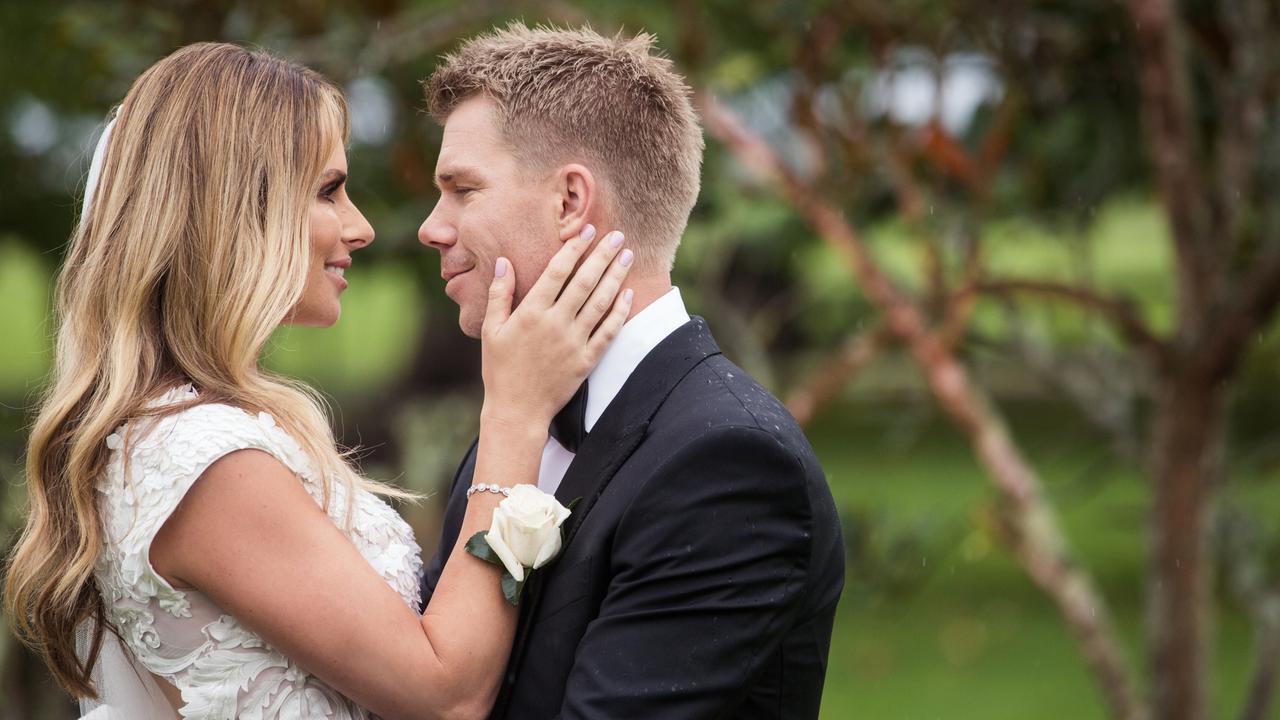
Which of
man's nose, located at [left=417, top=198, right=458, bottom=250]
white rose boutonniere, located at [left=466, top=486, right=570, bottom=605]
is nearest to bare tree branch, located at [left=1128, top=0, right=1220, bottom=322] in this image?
man's nose, located at [left=417, top=198, right=458, bottom=250]

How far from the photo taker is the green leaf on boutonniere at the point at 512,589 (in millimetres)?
2457

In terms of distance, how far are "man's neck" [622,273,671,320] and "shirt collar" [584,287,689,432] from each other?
0.7 inches

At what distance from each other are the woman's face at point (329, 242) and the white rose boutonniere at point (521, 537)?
2.17ft

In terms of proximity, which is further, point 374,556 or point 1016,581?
point 1016,581

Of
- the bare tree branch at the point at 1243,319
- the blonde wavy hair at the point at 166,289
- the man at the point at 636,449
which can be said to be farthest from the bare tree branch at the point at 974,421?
the blonde wavy hair at the point at 166,289

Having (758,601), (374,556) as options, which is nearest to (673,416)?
(758,601)

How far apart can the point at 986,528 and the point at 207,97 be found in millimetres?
3926

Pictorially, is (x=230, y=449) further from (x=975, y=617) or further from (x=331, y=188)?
(x=975, y=617)

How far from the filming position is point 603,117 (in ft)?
9.19

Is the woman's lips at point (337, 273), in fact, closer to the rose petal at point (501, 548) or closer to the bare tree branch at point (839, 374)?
the rose petal at point (501, 548)

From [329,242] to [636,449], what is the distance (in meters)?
0.82

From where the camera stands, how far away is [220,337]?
263cm

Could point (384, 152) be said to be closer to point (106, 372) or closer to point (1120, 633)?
point (106, 372)

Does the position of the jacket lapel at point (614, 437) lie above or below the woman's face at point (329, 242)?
below
